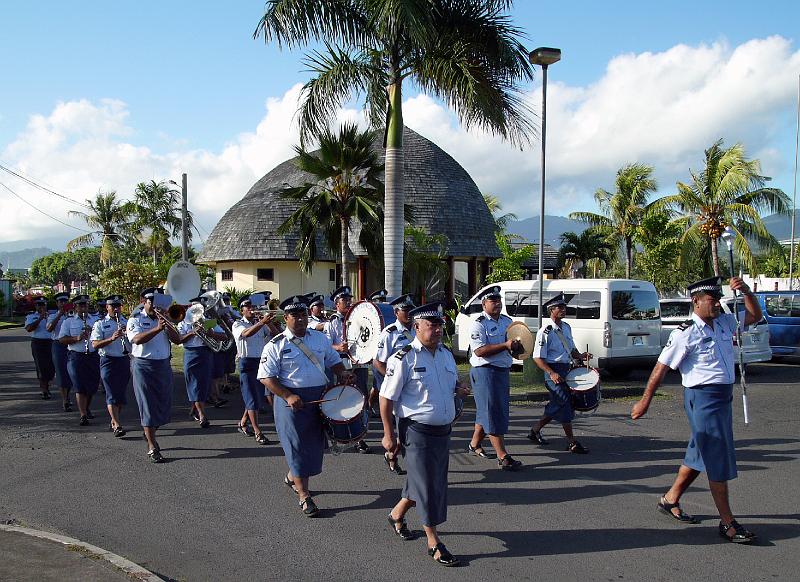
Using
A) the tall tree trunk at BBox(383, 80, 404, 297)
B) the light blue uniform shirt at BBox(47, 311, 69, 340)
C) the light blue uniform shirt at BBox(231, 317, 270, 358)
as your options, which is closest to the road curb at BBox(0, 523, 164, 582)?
the light blue uniform shirt at BBox(231, 317, 270, 358)

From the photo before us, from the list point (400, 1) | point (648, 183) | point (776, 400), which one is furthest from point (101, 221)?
point (776, 400)

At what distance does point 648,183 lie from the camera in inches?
1585

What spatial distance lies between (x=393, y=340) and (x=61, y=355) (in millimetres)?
7024

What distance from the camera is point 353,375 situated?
6738 mm

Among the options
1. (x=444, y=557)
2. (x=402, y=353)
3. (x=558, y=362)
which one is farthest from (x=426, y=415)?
(x=558, y=362)

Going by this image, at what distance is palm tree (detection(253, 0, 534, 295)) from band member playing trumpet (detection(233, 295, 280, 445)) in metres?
4.84

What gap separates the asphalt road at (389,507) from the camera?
507 centimetres

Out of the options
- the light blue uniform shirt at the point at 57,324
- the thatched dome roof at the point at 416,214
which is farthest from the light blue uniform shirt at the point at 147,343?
the thatched dome roof at the point at 416,214

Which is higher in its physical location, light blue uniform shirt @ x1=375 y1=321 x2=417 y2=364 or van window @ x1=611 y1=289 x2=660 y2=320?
van window @ x1=611 y1=289 x2=660 y2=320

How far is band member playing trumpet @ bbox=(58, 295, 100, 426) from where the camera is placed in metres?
→ 10.6

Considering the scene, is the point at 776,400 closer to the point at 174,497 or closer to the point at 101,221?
the point at 174,497

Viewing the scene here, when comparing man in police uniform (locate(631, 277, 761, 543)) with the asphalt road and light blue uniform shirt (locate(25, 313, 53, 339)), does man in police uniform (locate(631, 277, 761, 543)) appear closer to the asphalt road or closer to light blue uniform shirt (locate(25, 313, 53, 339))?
the asphalt road

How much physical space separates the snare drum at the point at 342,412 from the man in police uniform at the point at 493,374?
1.91 metres

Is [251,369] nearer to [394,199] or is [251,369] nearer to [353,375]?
[353,375]
